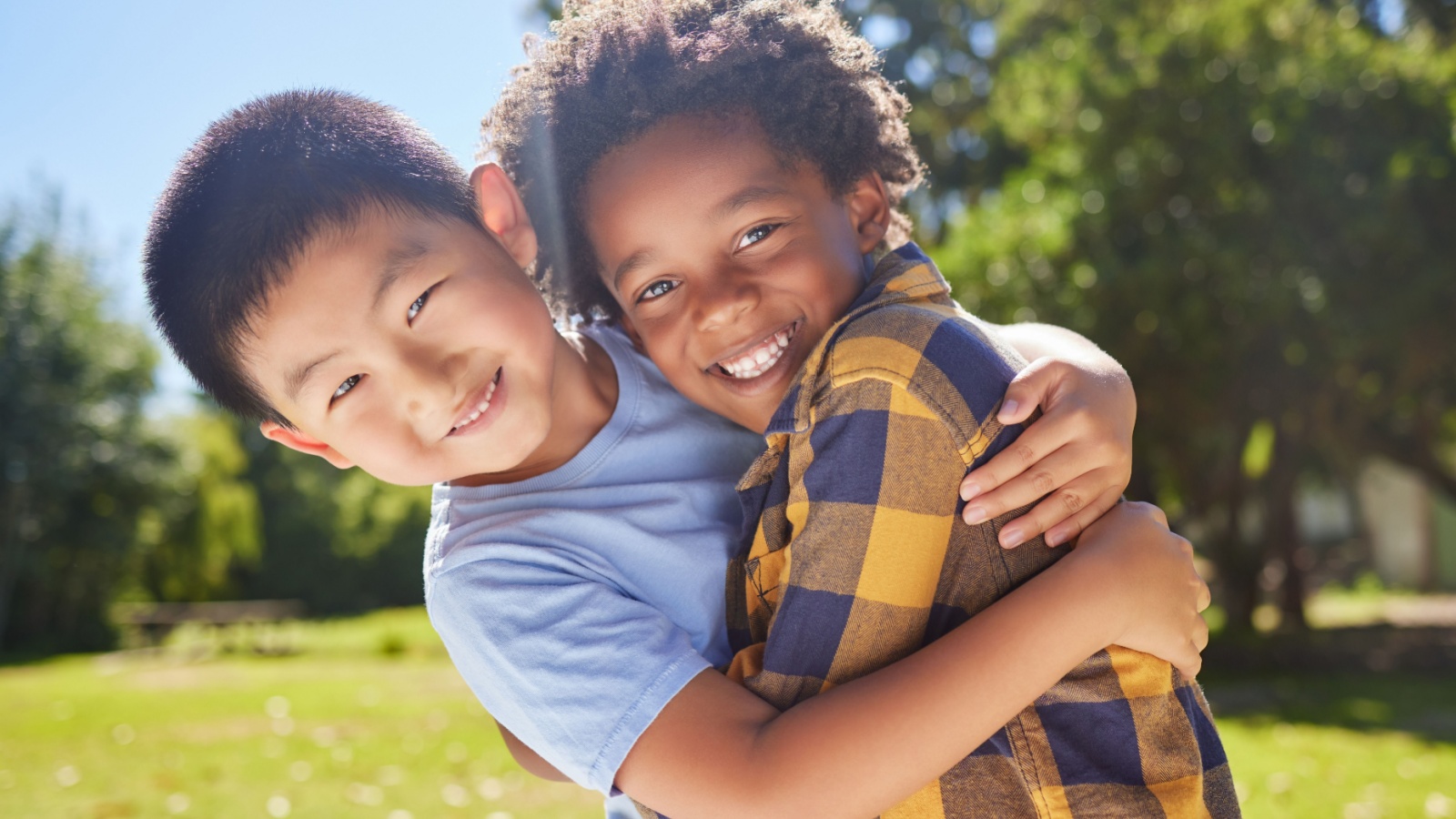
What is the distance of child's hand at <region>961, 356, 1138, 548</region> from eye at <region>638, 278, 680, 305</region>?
62 cm

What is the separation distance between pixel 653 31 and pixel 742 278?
0.46 meters

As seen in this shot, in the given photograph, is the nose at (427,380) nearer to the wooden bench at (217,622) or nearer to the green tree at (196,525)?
the wooden bench at (217,622)

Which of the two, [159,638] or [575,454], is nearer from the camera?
[575,454]

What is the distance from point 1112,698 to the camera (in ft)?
4.43

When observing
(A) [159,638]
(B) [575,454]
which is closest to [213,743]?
(B) [575,454]

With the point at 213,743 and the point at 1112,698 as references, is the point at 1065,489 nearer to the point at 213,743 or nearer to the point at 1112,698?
the point at 1112,698

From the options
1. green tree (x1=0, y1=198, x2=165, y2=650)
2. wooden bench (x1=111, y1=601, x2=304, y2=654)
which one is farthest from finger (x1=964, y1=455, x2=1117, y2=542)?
green tree (x1=0, y1=198, x2=165, y2=650)

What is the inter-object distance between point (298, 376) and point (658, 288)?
58 cm

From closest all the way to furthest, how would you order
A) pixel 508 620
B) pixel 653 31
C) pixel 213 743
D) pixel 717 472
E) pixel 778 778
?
1. pixel 778 778
2. pixel 508 620
3. pixel 653 31
4. pixel 717 472
5. pixel 213 743

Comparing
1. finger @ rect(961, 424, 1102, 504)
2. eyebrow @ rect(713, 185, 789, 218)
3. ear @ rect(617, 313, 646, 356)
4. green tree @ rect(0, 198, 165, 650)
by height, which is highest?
eyebrow @ rect(713, 185, 789, 218)

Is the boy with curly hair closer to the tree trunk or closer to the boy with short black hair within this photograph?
the boy with short black hair

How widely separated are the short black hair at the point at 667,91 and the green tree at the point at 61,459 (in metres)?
21.4

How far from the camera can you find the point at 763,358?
1765 mm

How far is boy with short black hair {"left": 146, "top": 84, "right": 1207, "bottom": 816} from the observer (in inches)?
50.9
